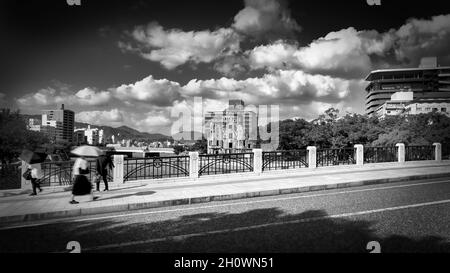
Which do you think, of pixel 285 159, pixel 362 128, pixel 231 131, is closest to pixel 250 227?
pixel 285 159

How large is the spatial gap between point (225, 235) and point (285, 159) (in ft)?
38.6

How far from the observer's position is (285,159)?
1584cm

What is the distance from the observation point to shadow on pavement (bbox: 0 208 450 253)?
13.5 ft

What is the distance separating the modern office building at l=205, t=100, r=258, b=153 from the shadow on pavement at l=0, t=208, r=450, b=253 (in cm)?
9330

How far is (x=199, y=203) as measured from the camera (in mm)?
8195

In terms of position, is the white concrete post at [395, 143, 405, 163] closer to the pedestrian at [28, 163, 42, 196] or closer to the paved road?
the paved road

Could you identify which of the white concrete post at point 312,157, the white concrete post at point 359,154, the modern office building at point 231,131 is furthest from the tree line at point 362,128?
the modern office building at point 231,131

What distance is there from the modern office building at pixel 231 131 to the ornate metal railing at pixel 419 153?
79299mm

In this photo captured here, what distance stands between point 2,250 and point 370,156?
68.3 ft

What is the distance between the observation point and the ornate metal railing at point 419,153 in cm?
1933

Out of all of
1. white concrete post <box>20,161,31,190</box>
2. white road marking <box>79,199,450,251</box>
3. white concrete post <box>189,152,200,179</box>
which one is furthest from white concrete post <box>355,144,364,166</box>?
white concrete post <box>20,161,31,190</box>

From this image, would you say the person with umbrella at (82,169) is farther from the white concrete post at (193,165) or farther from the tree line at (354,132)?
the tree line at (354,132)

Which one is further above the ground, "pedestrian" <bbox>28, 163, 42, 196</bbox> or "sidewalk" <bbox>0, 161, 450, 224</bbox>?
"pedestrian" <bbox>28, 163, 42, 196</bbox>
